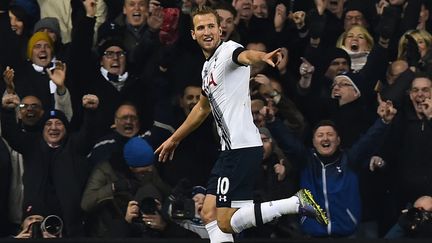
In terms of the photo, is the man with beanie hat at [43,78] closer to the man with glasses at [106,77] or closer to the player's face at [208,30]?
the man with glasses at [106,77]

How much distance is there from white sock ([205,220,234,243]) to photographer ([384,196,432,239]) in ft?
7.45

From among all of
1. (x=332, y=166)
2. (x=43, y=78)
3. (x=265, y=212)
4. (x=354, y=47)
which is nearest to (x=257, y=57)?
(x=265, y=212)

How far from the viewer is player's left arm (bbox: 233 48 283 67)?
10.7 m

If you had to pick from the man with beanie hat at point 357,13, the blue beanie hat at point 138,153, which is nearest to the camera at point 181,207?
the blue beanie hat at point 138,153

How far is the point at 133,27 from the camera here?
51.1ft

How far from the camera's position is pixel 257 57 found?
36.6ft

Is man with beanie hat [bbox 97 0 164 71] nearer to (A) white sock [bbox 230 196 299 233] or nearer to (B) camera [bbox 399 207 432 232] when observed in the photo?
(B) camera [bbox 399 207 432 232]

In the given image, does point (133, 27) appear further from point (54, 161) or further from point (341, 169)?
point (341, 169)

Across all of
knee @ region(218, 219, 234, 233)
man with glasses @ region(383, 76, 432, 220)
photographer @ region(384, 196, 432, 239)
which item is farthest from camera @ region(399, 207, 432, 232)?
knee @ region(218, 219, 234, 233)

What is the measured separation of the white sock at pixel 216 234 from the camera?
40.5ft

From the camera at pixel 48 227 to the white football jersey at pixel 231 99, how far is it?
2624 mm

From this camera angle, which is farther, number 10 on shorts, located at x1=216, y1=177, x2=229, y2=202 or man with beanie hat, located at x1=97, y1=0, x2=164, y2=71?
man with beanie hat, located at x1=97, y1=0, x2=164, y2=71

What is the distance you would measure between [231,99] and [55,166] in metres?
2.86

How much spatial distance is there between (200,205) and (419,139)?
2217 mm
